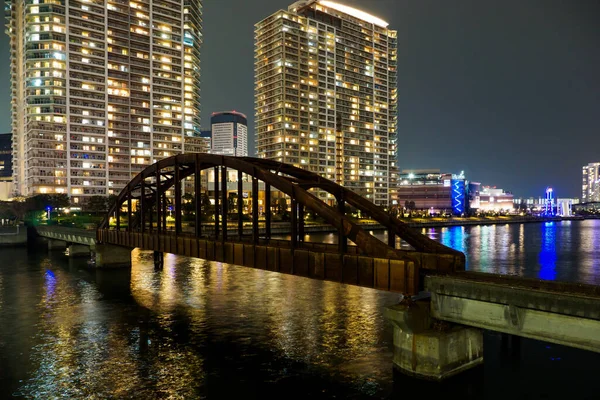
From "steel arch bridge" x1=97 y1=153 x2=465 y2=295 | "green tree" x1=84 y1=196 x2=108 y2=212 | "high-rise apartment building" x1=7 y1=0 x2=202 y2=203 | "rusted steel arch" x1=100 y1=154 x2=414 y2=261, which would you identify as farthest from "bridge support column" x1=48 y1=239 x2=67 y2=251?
"high-rise apartment building" x1=7 y1=0 x2=202 y2=203

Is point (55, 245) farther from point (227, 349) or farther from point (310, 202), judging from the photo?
point (310, 202)

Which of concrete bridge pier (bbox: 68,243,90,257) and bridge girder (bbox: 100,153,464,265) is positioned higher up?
bridge girder (bbox: 100,153,464,265)

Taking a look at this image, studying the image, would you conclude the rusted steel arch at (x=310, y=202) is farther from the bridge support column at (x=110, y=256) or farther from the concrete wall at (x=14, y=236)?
the concrete wall at (x=14, y=236)

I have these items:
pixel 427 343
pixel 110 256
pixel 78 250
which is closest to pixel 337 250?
pixel 427 343

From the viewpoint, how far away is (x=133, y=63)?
611 ft

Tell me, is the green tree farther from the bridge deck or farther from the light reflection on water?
the bridge deck

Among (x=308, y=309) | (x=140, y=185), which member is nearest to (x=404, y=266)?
(x=308, y=309)

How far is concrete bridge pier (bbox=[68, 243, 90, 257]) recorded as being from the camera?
73938mm

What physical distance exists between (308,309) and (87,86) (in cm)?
16946

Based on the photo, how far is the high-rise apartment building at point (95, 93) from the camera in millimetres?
165250

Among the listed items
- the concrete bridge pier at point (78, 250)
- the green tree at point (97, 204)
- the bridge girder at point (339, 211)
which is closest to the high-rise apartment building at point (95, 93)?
the green tree at point (97, 204)

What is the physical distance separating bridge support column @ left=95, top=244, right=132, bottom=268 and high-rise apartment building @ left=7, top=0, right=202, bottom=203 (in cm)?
12085

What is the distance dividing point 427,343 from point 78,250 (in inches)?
2747

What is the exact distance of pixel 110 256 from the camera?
6125cm
